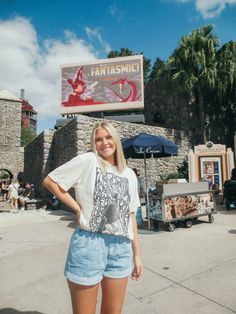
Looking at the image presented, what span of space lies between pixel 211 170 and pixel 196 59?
6847 mm

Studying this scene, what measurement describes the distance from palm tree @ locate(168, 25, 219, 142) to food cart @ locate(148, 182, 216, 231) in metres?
10.7

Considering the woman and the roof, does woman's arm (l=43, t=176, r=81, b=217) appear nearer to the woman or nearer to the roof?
the woman

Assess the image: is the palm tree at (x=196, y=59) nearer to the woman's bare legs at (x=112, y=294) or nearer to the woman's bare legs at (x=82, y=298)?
the woman's bare legs at (x=112, y=294)

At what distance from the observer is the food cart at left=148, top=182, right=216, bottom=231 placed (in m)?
6.28

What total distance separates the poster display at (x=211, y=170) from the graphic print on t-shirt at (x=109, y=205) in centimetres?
1252

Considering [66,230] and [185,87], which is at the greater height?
[185,87]

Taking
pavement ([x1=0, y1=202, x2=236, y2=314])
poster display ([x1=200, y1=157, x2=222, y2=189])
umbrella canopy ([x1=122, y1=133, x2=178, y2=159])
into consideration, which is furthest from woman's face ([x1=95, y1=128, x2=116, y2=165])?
poster display ([x1=200, y1=157, x2=222, y2=189])

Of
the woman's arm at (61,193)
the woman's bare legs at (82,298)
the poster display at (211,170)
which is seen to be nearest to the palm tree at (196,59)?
the poster display at (211,170)

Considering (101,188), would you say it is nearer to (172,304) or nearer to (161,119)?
(172,304)

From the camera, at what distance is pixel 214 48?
1617cm

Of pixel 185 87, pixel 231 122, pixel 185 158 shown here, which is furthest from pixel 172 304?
pixel 231 122

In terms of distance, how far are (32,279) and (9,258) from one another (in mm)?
1234

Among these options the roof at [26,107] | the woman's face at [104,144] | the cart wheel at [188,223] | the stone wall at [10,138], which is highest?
the roof at [26,107]

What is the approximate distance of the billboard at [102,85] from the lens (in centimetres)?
1708
